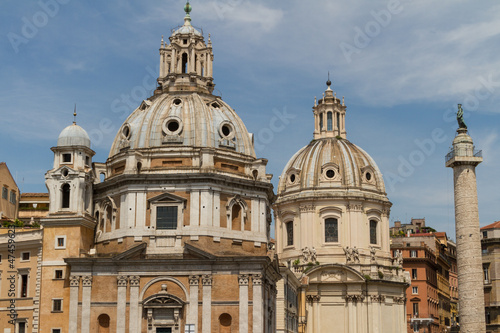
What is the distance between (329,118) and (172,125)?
40.4 meters

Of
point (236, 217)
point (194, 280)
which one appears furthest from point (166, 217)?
point (194, 280)

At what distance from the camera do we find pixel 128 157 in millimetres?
61469

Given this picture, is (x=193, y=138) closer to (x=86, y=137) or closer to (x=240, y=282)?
(x=86, y=137)

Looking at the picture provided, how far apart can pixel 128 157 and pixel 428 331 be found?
62.5m

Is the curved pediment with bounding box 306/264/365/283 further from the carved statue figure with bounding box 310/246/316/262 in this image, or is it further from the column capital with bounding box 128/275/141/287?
the column capital with bounding box 128/275/141/287

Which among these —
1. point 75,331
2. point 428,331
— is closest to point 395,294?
point 428,331

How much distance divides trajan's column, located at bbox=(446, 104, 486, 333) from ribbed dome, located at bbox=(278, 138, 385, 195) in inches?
836

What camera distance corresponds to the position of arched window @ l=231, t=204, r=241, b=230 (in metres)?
61.1

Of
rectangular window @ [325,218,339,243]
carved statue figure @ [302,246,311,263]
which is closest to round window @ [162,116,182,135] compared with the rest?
carved statue figure @ [302,246,311,263]

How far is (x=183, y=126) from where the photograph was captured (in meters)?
63.1

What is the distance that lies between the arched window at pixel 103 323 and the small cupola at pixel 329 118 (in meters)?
48.0

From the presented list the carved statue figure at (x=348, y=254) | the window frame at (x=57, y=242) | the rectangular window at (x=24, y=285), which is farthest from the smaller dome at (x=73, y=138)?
the carved statue figure at (x=348, y=254)

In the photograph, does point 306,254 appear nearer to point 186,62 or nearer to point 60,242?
point 186,62

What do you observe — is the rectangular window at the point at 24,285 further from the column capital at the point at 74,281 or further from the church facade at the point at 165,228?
the column capital at the point at 74,281
